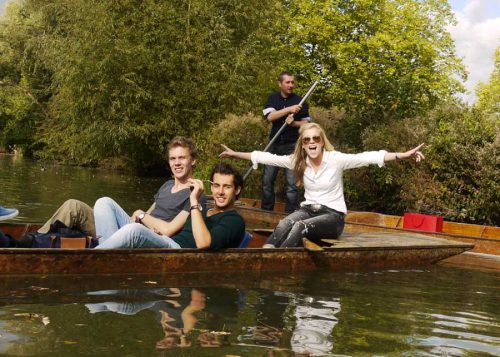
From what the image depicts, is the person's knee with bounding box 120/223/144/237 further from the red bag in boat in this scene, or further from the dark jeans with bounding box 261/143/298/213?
the red bag in boat

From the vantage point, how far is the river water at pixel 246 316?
396 centimetres

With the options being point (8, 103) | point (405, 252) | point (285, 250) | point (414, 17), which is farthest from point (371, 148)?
point (8, 103)

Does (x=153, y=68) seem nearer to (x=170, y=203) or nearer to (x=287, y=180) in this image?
(x=287, y=180)

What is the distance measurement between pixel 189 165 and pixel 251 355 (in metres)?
2.70

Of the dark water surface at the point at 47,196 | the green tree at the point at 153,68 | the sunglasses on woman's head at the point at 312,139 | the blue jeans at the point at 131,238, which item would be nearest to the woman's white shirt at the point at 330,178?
the sunglasses on woman's head at the point at 312,139

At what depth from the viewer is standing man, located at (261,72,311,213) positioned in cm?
1025

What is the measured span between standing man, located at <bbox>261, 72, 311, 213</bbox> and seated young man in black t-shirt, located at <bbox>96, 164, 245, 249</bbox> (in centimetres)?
411

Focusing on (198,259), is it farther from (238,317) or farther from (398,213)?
(398,213)

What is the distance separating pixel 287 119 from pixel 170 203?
4236 mm

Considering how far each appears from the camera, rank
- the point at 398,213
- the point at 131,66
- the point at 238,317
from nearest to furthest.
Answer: the point at 238,317 → the point at 398,213 → the point at 131,66

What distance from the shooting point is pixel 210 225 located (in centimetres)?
618

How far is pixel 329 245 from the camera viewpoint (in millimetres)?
7516

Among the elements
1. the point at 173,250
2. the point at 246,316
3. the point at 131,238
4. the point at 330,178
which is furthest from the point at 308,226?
the point at 246,316

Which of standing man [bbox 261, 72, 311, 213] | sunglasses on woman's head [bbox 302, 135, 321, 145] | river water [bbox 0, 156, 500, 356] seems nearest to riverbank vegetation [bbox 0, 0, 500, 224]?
standing man [bbox 261, 72, 311, 213]
